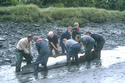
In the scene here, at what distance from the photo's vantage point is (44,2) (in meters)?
57.0

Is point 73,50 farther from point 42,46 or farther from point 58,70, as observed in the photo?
point 42,46

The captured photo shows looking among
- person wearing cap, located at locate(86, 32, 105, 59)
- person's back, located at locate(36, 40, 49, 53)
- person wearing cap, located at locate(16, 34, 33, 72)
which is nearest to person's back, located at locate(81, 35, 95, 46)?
person wearing cap, located at locate(86, 32, 105, 59)

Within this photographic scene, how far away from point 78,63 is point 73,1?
3964 cm

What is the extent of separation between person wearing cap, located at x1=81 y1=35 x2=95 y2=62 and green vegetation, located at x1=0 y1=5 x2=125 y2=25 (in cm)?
2257

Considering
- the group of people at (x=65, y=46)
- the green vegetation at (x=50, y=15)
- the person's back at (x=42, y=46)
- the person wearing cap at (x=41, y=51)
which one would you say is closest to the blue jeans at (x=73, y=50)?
the group of people at (x=65, y=46)

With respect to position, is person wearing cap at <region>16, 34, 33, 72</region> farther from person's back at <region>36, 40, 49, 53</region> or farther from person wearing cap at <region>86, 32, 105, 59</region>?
person wearing cap at <region>86, 32, 105, 59</region>

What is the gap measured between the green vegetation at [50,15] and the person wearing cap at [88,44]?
2257 centimetres

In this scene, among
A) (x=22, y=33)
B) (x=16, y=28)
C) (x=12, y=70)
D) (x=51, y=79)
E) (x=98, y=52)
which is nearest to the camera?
(x=51, y=79)

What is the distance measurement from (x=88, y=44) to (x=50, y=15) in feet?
82.7

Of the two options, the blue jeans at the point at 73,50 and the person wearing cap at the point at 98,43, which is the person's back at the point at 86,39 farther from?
the blue jeans at the point at 73,50

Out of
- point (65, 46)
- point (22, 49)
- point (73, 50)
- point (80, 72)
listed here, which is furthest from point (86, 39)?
point (22, 49)

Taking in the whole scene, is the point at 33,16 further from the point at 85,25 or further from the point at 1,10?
Answer: the point at 85,25

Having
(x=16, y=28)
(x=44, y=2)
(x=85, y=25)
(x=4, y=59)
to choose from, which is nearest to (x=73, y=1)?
(x=44, y=2)

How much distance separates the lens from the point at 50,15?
143 feet
